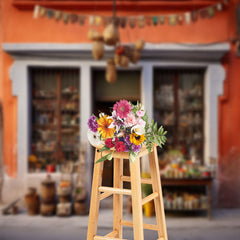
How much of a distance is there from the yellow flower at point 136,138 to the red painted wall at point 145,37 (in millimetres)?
4699

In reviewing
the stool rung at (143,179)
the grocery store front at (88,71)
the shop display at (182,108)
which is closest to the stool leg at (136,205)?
the stool rung at (143,179)

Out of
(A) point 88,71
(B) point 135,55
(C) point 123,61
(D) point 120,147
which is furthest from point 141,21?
(D) point 120,147

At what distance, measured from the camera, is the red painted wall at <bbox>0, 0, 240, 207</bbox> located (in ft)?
23.4

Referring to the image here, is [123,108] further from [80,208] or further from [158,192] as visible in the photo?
[80,208]

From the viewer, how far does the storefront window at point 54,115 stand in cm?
730

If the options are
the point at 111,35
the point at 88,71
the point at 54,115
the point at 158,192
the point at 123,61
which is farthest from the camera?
the point at 54,115

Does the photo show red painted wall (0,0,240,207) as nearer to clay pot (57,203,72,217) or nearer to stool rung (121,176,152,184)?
clay pot (57,203,72,217)

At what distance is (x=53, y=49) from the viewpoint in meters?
6.89

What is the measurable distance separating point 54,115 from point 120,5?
106 inches

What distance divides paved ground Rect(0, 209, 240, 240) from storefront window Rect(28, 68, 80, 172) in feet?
4.49

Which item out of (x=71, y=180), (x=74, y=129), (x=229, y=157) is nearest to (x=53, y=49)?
(x=74, y=129)

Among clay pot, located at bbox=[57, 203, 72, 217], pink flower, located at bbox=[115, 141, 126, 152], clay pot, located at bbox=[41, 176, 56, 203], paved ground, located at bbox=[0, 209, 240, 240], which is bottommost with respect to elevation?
paved ground, located at bbox=[0, 209, 240, 240]

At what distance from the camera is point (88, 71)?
23.2 feet

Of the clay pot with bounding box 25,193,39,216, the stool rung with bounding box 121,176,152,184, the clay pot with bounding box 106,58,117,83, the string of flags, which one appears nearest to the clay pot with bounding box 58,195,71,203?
the clay pot with bounding box 25,193,39,216
